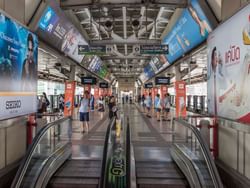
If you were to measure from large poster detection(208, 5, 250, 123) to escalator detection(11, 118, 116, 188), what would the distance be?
2566mm

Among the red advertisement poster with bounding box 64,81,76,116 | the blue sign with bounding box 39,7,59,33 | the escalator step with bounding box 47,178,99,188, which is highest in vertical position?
the blue sign with bounding box 39,7,59,33

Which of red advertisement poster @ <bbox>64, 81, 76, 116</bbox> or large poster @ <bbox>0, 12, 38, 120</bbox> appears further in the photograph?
red advertisement poster @ <bbox>64, 81, 76, 116</bbox>

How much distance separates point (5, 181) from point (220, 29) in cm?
512

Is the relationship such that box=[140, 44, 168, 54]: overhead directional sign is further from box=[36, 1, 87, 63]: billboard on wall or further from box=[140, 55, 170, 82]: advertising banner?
box=[140, 55, 170, 82]: advertising banner

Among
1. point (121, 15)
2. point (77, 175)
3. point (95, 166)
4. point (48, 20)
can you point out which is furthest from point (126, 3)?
point (121, 15)

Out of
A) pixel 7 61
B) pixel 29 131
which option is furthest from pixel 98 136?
pixel 7 61

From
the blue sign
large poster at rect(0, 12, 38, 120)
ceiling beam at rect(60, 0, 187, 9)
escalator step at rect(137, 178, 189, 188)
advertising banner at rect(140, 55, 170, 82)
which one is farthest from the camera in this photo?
advertising banner at rect(140, 55, 170, 82)

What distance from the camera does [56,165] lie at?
5.61 meters

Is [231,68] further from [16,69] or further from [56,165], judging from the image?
[16,69]

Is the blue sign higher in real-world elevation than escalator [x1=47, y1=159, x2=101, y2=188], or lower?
higher

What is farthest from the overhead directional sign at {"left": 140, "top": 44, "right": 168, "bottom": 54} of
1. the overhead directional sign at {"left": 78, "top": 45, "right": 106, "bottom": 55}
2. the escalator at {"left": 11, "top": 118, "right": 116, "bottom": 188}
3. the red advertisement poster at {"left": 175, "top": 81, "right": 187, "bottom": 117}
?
the escalator at {"left": 11, "top": 118, "right": 116, "bottom": 188}

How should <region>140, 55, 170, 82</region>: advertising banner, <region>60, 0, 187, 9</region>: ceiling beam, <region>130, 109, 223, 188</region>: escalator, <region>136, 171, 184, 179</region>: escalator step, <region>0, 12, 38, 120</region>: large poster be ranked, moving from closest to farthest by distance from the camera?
<region>130, 109, 223, 188</region>: escalator, <region>0, 12, 38, 120</region>: large poster, <region>136, 171, 184, 179</region>: escalator step, <region>60, 0, 187, 9</region>: ceiling beam, <region>140, 55, 170, 82</region>: advertising banner

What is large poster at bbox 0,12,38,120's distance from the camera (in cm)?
462

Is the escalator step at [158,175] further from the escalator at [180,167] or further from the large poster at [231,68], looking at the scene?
the large poster at [231,68]
